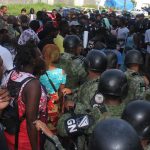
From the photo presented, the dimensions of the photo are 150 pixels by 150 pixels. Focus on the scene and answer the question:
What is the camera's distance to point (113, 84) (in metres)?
4.50

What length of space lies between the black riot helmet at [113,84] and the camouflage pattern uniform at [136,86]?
66cm

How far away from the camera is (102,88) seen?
4.56m

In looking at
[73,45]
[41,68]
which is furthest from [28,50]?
[73,45]

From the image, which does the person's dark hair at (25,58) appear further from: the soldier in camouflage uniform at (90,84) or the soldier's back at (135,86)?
the soldier's back at (135,86)

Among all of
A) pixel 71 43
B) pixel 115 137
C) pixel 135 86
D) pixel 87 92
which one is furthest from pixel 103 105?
pixel 71 43

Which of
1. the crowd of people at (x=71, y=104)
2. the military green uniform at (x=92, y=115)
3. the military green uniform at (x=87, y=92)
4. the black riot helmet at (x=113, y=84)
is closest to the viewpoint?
the crowd of people at (x=71, y=104)

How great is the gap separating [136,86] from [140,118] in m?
2.16

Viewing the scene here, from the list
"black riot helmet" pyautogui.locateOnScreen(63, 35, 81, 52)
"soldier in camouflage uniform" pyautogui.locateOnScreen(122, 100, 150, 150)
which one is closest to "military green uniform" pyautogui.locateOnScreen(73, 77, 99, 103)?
"soldier in camouflage uniform" pyautogui.locateOnScreen(122, 100, 150, 150)

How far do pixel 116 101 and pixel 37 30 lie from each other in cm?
738

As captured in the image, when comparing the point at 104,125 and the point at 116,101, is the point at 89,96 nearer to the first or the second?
the point at 116,101

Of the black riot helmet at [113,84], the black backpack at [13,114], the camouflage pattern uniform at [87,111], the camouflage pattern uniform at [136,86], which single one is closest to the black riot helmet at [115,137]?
the camouflage pattern uniform at [87,111]

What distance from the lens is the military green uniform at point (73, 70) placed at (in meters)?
6.78

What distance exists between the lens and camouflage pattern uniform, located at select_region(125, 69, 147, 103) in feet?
17.9

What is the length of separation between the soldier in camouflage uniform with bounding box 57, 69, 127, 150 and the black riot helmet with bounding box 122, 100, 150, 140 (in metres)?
0.32
